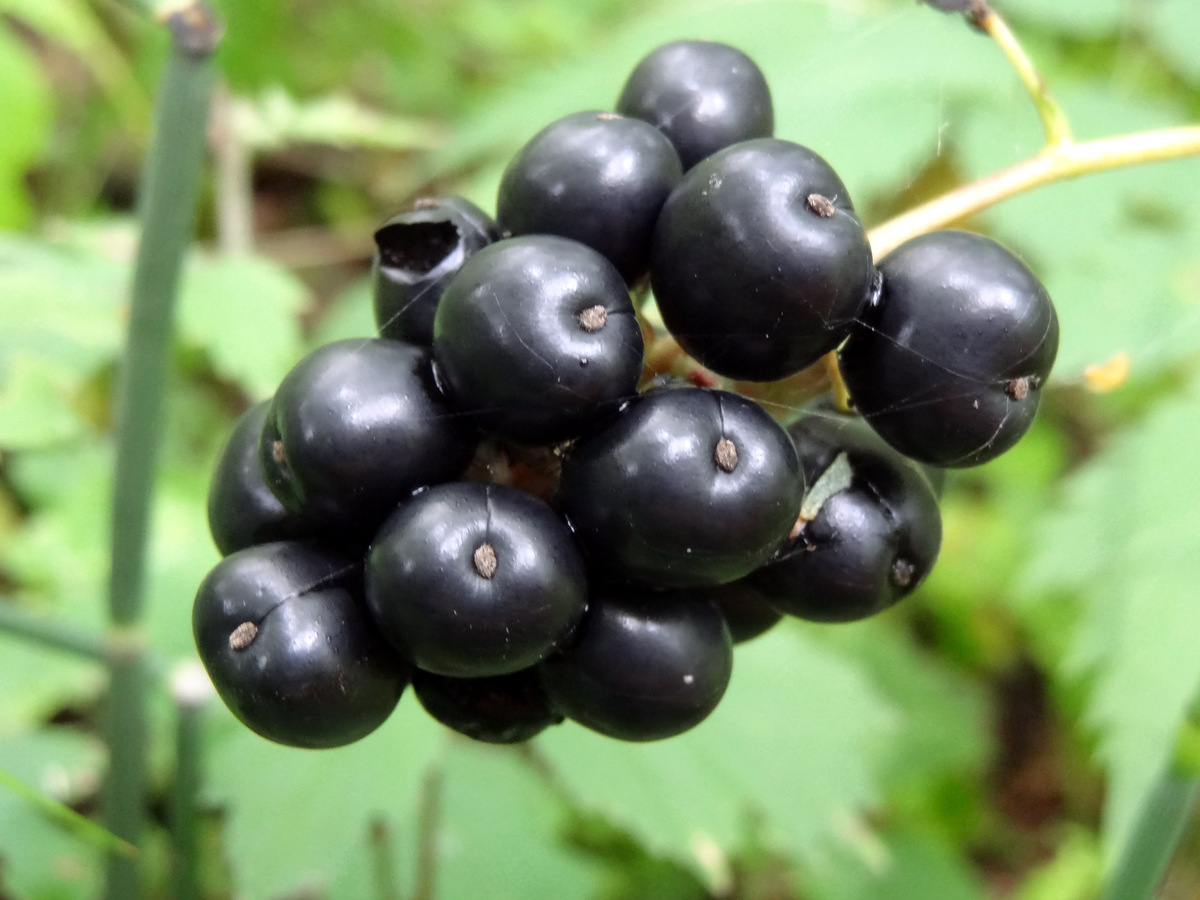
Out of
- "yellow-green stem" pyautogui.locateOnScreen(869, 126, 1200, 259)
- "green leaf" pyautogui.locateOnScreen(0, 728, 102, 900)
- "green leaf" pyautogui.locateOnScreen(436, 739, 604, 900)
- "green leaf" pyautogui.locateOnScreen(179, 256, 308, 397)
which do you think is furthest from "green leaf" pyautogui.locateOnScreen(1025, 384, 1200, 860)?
"green leaf" pyautogui.locateOnScreen(0, 728, 102, 900)

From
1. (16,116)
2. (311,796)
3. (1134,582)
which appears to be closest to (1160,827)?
(1134,582)

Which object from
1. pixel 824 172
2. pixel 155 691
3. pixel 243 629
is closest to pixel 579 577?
pixel 243 629

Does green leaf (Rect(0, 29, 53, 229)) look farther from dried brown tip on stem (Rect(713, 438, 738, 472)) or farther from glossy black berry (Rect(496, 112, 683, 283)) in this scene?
dried brown tip on stem (Rect(713, 438, 738, 472))

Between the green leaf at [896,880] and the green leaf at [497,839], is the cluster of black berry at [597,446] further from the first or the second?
the green leaf at [896,880]

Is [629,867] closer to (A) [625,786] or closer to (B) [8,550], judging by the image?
(A) [625,786]

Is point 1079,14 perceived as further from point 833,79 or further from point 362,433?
point 362,433

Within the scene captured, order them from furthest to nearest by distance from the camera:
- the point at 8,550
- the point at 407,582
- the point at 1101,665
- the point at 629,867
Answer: the point at 629,867 → the point at 8,550 → the point at 1101,665 → the point at 407,582
